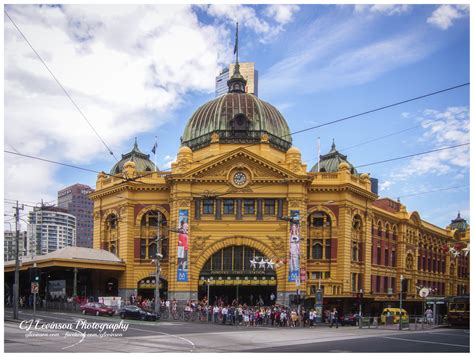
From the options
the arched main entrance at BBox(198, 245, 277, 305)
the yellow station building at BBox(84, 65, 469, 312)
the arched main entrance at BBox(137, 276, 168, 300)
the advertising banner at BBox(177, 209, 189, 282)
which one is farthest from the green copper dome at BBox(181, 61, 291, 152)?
the arched main entrance at BBox(137, 276, 168, 300)

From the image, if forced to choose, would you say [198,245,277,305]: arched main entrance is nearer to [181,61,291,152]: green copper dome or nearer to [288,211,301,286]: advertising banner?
[288,211,301,286]: advertising banner

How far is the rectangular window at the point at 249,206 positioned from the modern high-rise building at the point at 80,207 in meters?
64.8

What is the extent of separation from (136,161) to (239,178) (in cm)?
2109

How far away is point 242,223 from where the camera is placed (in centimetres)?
6581

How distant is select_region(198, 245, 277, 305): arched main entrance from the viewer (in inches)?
2566

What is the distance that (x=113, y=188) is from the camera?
233 feet

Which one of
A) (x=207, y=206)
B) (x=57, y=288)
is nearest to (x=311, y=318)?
(x=207, y=206)

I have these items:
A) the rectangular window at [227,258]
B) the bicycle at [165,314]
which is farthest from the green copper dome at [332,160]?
the bicycle at [165,314]

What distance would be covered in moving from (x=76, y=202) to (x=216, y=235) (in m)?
84.5

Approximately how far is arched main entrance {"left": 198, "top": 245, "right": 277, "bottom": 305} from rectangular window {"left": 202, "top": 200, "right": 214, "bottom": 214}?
13.9 feet

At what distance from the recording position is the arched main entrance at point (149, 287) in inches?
2697

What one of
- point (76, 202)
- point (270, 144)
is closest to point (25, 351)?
point (270, 144)

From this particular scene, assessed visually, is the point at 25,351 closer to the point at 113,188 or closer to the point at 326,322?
the point at 326,322

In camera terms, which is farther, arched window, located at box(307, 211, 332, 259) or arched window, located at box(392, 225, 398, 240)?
arched window, located at box(392, 225, 398, 240)
